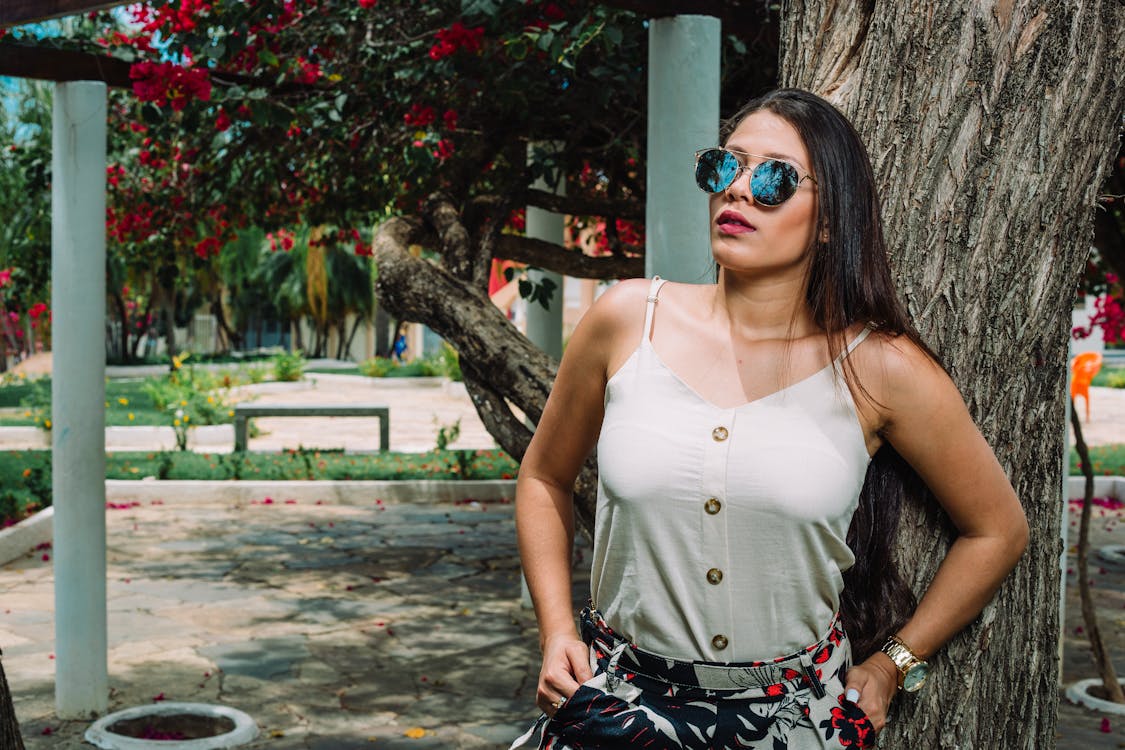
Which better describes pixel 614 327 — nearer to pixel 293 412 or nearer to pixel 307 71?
pixel 307 71

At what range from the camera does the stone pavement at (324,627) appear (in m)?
5.46

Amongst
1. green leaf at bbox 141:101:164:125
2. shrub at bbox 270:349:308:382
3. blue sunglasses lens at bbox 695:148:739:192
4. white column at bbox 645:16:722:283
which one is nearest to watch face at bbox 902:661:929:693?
blue sunglasses lens at bbox 695:148:739:192

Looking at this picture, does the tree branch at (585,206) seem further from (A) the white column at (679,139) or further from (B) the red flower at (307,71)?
(A) the white column at (679,139)

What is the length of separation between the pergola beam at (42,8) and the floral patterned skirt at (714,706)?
2.46 metres

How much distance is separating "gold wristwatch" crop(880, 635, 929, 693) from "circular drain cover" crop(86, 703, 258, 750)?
12.0ft

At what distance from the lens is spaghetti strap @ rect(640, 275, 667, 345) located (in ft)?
6.16

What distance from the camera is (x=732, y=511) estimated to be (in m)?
→ 1.73

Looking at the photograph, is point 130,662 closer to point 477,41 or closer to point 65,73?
point 65,73

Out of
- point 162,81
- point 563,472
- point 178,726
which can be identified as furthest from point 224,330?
point 563,472

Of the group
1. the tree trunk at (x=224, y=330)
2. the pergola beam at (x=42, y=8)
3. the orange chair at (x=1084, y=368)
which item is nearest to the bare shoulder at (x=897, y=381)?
the pergola beam at (x=42, y=8)

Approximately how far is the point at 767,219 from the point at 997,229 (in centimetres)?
42

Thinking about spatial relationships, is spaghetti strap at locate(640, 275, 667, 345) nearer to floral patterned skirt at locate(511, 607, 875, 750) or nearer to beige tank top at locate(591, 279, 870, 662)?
beige tank top at locate(591, 279, 870, 662)

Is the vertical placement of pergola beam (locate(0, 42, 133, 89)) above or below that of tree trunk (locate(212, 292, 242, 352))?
above

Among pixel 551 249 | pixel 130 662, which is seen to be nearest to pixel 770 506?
pixel 551 249
